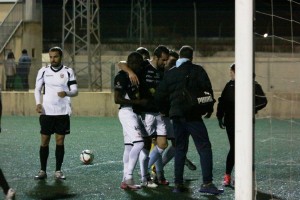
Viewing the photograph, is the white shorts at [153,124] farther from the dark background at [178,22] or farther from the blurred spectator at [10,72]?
the dark background at [178,22]

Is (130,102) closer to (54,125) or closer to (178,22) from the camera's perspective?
(54,125)

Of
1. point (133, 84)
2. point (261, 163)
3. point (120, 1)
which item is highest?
point (120, 1)

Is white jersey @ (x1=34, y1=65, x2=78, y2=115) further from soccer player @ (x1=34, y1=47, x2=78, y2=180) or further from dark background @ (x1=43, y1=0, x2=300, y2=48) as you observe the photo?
dark background @ (x1=43, y1=0, x2=300, y2=48)

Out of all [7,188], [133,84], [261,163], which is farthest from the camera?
[261,163]

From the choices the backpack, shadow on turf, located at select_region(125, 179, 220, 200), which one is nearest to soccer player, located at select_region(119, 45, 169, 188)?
shadow on turf, located at select_region(125, 179, 220, 200)

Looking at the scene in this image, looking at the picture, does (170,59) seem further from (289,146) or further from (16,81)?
(16,81)

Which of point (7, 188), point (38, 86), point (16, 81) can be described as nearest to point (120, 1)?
point (16, 81)

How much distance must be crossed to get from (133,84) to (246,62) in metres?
3.20

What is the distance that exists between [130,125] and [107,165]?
216 cm

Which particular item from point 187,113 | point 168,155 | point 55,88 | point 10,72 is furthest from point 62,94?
point 10,72

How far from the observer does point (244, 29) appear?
5848 millimetres

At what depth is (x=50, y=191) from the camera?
8.72 metres

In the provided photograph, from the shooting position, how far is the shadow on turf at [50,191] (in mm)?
8305

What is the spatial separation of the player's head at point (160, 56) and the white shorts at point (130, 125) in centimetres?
77
